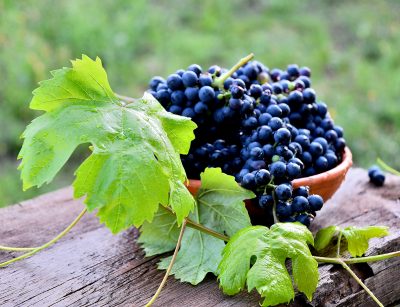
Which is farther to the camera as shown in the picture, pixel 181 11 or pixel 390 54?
pixel 181 11

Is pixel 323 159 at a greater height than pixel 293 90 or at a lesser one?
lesser

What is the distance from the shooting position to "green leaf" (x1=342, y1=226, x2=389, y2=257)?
3.73 feet

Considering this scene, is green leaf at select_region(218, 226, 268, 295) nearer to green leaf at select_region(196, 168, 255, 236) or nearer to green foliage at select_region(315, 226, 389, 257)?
green leaf at select_region(196, 168, 255, 236)

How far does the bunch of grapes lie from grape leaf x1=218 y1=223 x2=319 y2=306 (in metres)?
0.10

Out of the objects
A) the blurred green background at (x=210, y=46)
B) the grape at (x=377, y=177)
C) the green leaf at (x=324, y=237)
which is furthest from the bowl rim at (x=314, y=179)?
the blurred green background at (x=210, y=46)

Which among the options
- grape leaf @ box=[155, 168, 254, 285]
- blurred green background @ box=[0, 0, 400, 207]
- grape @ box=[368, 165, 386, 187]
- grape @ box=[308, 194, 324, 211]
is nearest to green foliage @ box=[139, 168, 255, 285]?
grape leaf @ box=[155, 168, 254, 285]

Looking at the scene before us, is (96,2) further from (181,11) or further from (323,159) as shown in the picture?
(323,159)

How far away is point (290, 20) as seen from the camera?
4184 mm

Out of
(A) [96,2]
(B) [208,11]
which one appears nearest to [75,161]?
(A) [96,2]

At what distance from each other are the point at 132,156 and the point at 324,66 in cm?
298

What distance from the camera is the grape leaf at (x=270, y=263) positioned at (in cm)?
96

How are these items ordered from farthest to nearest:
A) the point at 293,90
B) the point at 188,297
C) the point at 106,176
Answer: the point at 293,90 → the point at 188,297 → the point at 106,176

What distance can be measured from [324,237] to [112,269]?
0.45 m

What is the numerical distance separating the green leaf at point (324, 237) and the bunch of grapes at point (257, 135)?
55mm
